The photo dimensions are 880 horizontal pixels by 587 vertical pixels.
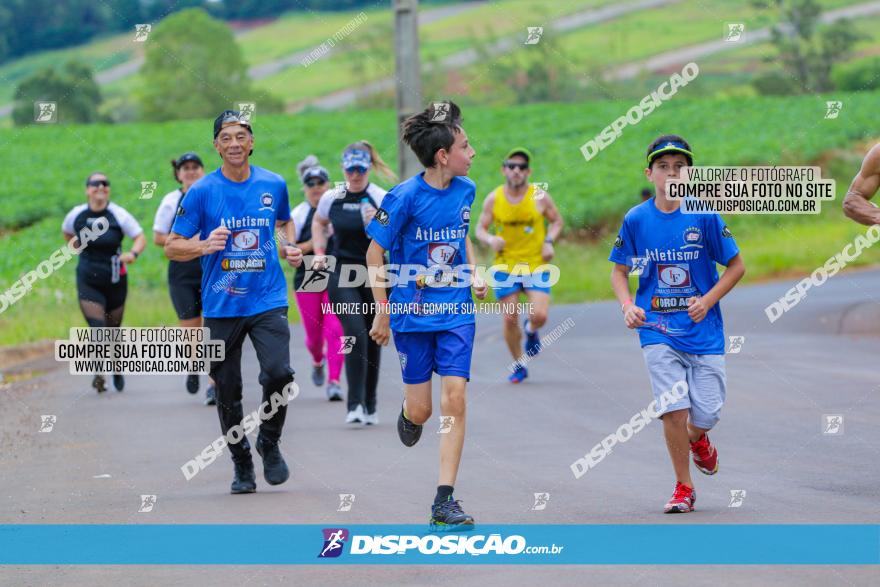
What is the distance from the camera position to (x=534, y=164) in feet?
153

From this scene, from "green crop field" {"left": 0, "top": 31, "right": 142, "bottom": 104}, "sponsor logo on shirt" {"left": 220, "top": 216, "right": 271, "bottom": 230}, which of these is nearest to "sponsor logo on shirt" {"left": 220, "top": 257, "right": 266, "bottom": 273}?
"sponsor logo on shirt" {"left": 220, "top": 216, "right": 271, "bottom": 230}

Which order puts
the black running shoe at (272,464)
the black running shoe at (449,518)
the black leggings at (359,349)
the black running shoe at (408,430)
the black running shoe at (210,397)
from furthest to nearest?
the black running shoe at (210,397) < the black leggings at (359,349) < the black running shoe at (272,464) < the black running shoe at (408,430) < the black running shoe at (449,518)

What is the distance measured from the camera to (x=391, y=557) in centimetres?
736

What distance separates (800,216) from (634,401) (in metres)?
26.5

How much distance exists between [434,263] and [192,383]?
7.44m

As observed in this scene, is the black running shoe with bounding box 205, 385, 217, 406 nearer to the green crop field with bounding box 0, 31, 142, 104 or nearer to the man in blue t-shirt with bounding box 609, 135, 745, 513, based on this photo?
the man in blue t-shirt with bounding box 609, 135, 745, 513

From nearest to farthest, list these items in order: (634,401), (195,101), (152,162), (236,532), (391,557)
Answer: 1. (391,557)
2. (236,532)
3. (634,401)
4. (152,162)
5. (195,101)

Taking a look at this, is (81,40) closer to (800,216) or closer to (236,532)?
(800,216)

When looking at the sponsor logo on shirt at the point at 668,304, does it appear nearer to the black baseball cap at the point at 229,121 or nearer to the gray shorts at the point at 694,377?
the gray shorts at the point at 694,377

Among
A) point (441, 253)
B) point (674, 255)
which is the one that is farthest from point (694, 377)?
point (441, 253)

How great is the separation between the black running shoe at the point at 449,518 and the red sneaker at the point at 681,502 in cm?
112

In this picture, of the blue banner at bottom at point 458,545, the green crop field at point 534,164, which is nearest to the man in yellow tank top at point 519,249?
the blue banner at bottom at point 458,545

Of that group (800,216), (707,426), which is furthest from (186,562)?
(800,216)

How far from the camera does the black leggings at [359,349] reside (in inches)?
495
